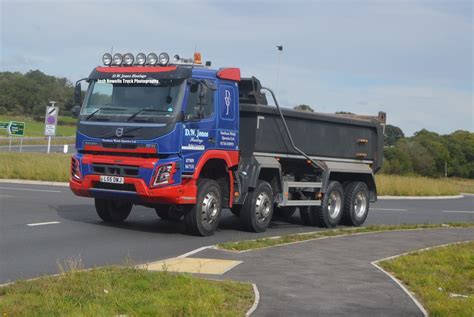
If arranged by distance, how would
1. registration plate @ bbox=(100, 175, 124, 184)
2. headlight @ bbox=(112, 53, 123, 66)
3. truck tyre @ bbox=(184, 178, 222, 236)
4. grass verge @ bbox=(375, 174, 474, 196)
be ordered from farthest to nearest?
grass verge @ bbox=(375, 174, 474, 196)
headlight @ bbox=(112, 53, 123, 66)
truck tyre @ bbox=(184, 178, 222, 236)
registration plate @ bbox=(100, 175, 124, 184)

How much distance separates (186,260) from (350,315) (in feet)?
12.8

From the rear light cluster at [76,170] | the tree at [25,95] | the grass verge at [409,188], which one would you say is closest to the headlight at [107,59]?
the rear light cluster at [76,170]

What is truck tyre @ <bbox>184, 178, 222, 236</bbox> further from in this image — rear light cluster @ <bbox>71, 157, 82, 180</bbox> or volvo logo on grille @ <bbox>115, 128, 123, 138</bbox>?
rear light cluster @ <bbox>71, 157, 82, 180</bbox>

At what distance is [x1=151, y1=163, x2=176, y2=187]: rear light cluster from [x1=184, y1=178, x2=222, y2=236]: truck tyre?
0.84 m

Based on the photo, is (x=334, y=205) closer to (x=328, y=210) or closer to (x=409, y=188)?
(x=328, y=210)

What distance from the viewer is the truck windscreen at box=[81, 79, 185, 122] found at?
1319cm

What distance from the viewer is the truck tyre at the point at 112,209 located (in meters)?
15.5

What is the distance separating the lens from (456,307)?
7668 mm

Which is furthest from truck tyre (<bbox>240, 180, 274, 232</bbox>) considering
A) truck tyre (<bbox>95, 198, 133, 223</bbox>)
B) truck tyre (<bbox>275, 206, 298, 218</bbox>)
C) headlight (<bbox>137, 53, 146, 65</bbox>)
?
headlight (<bbox>137, 53, 146, 65</bbox>)

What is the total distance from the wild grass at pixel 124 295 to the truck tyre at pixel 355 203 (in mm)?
9655

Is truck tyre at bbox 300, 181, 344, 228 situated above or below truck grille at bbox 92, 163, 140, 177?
below

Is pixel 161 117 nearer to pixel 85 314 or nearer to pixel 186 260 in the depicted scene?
pixel 186 260

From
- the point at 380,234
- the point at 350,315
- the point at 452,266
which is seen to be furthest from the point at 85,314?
the point at 380,234

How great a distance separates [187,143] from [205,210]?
149 centimetres
